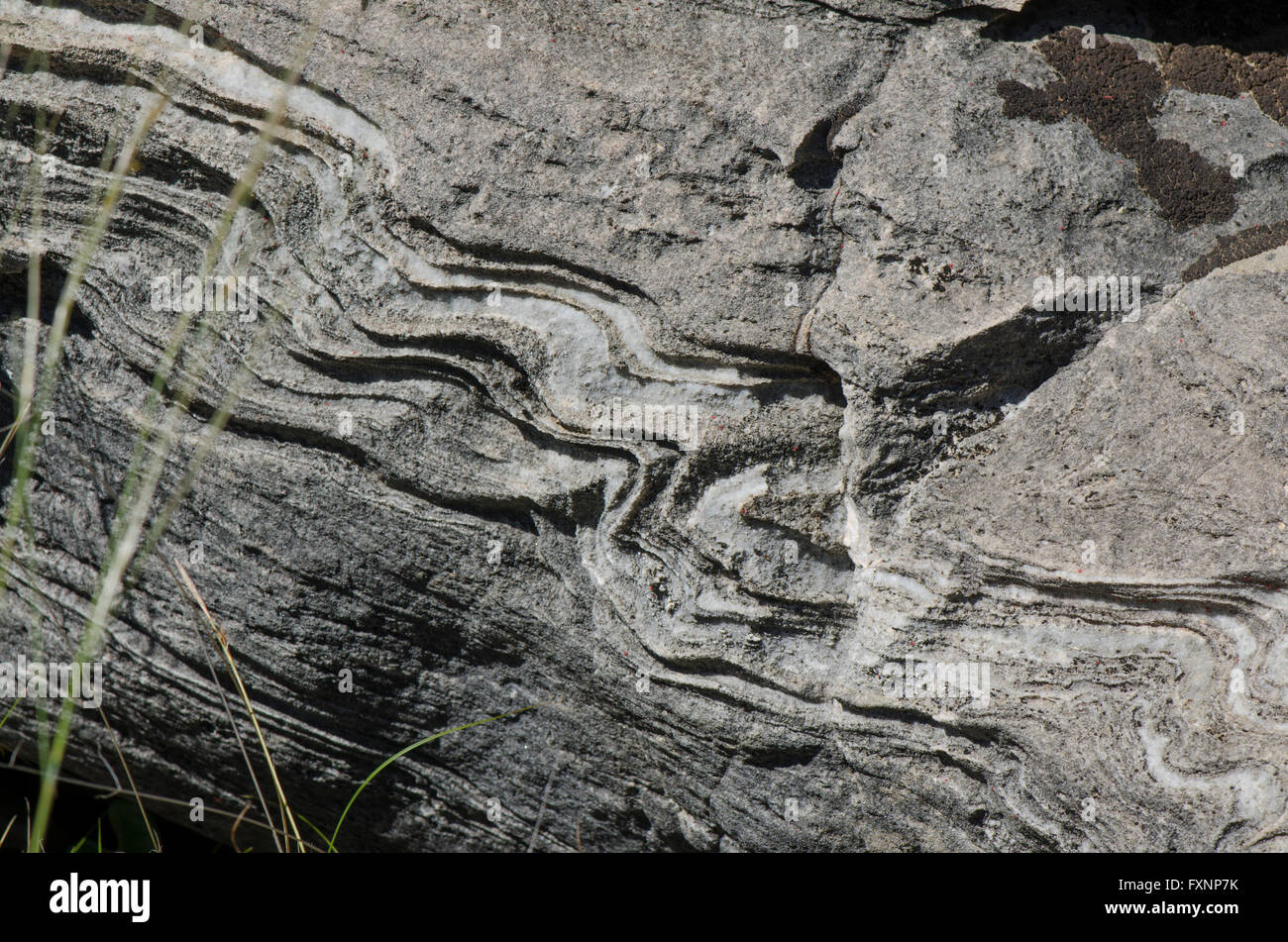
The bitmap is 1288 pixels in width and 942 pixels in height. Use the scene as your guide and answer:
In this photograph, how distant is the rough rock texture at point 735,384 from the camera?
2949 millimetres

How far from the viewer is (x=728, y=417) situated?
10.6 feet

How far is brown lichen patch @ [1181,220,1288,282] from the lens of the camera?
2982 millimetres

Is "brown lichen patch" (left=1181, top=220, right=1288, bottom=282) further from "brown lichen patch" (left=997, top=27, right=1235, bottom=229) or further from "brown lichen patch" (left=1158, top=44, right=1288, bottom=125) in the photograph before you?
"brown lichen patch" (left=1158, top=44, right=1288, bottom=125)

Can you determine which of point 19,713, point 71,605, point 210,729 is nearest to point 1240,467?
point 210,729

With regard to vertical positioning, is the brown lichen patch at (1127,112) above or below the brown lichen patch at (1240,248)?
above

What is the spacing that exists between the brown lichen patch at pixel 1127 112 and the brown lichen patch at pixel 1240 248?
10cm

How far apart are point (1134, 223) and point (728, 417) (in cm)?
141

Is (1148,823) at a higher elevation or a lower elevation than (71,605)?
lower

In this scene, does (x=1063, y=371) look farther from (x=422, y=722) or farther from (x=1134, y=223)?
(x=422, y=722)

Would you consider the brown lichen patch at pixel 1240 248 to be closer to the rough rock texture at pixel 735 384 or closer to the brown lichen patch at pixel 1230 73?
the rough rock texture at pixel 735 384

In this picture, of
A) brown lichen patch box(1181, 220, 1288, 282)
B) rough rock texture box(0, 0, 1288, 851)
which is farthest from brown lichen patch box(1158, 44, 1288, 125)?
brown lichen patch box(1181, 220, 1288, 282)

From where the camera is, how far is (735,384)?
3.23 meters

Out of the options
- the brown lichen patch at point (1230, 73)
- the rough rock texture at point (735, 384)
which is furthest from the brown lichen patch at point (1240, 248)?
the brown lichen patch at point (1230, 73)

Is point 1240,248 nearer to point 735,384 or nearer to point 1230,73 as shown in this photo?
point 1230,73
